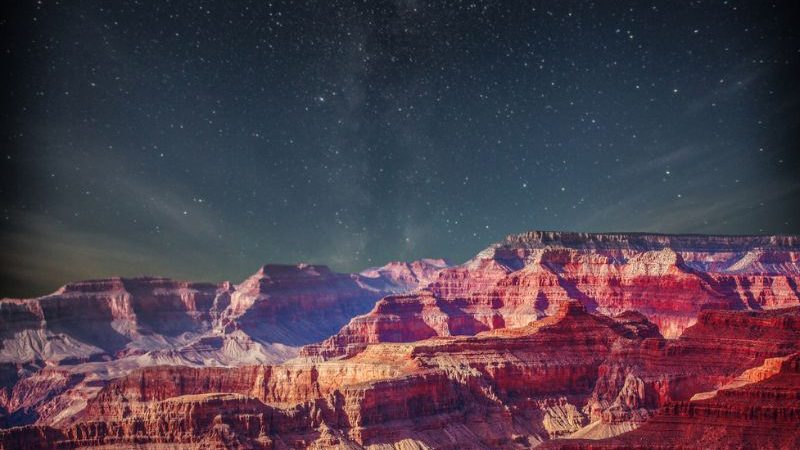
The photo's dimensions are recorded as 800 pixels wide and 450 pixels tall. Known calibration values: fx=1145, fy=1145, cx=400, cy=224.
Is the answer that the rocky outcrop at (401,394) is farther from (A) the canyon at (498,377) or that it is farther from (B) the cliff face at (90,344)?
(B) the cliff face at (90,344)

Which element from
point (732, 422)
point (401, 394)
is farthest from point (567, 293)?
point (732, 422)

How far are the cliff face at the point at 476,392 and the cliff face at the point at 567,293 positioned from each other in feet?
98.8

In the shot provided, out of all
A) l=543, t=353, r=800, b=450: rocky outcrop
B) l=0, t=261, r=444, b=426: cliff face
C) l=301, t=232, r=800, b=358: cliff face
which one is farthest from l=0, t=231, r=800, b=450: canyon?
l=0, t=261, r=444, b=426: cliff face

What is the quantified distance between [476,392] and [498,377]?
364 centimetres

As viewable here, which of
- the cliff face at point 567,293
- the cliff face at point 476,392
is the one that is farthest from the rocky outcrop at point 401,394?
the cliff face at point 567,293

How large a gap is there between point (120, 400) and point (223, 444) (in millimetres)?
19957

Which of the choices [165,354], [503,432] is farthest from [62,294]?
[503,432]

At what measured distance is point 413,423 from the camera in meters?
85.2

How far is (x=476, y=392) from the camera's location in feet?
310

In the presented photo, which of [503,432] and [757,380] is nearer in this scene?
[757,380]

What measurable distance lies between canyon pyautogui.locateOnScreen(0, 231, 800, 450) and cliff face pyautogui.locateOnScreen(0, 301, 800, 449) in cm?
16

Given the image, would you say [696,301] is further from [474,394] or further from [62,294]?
[62,294]

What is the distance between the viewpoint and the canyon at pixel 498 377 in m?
74.8

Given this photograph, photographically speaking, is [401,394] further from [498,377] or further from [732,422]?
[732,422]
